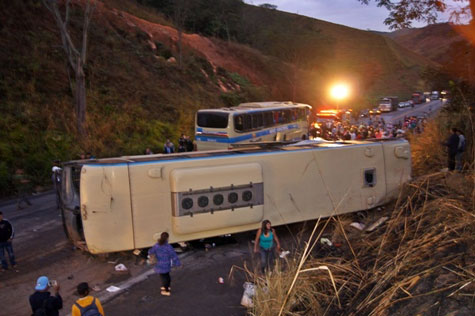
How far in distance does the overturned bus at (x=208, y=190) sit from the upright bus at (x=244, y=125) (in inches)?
353

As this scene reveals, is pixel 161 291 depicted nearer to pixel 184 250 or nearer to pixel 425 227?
pixel 184 250

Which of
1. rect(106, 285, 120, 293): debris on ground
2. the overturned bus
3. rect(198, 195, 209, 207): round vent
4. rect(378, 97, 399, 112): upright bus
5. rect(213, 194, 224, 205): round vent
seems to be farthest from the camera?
rect(378, 97, 399, 112): upright bus

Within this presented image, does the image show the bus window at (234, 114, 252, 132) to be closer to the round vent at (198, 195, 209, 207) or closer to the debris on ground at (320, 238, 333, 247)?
the debris on ground at (320, 238, 333, 247)

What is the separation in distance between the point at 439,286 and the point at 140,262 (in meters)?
6.42

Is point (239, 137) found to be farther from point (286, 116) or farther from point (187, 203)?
point (187, 203)

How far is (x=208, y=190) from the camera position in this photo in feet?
30.3

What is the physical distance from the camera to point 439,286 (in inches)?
221

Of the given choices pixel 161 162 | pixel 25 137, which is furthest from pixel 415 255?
pixel 25 137

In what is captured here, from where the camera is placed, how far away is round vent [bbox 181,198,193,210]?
9019 millimetres

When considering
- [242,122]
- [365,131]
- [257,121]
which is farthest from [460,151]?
[257,121]

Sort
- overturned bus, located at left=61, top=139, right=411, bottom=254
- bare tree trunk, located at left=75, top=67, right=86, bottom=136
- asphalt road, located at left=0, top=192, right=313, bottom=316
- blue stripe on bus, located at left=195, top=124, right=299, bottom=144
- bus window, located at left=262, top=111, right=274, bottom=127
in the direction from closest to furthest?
asphalt road, located at left=0, top=192, right=313, bottom=316, overturned bus, located at left=61, top=139, right=411, bottom=254, blue stripe on bus, located at left=195, top=124, right=299, bottom=144, bare tree trunk, located at left=75, top=67, right=86, bottom=136, bus window, located at left=262, top=111, right=274, bottom=127

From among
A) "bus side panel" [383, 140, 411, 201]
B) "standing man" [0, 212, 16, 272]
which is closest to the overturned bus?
"bus side panel" [383, 140, 411, 201]

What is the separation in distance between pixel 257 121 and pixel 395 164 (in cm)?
1036

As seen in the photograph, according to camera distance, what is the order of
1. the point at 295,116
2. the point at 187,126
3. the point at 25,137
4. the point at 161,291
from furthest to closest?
the point at 187,126, the point at 295,116, the point at 25,137, the point at 161,291
